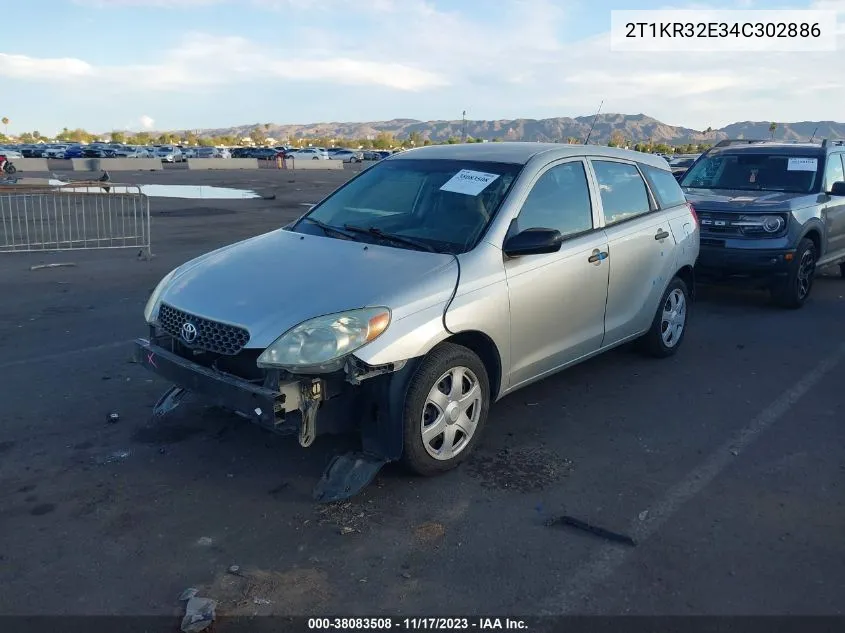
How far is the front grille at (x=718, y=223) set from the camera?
860cm

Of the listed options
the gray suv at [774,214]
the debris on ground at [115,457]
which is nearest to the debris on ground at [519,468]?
the debris on ground at [115,457]

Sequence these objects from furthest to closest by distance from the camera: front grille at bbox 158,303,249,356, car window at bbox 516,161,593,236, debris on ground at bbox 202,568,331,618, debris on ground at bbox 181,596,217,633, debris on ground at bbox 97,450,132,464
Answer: car window at bbox 516,161,593,236
debris on ground at bbox 97,450,132,464
front grille at bbox 158,303,249,356
debris on ground at bbox 202,568,331,618
debris on ground at bbox 181,596,217,633

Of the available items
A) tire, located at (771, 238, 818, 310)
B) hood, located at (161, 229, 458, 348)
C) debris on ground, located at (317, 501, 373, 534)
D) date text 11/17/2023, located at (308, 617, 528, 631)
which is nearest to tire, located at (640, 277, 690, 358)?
tire, located at (771, 238, 818, 310)

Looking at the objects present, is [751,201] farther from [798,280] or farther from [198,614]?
[198,614]

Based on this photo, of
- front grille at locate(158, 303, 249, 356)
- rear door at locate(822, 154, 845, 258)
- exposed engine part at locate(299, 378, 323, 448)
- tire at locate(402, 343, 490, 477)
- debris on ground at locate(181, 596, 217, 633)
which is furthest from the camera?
rear door at locate(822, 154, 845, 258)

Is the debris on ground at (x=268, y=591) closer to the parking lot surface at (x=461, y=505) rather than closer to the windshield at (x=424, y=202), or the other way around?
the parking lot surface at (x=461, y=505)

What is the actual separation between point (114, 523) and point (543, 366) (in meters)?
2.79

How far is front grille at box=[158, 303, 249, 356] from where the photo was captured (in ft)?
12.7

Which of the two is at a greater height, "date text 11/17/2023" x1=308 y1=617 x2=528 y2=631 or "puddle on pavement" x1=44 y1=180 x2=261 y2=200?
"puddle on pavement" x1=44 y1=180 x2=261 y2=200

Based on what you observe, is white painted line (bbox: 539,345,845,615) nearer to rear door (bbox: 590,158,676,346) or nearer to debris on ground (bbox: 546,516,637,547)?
debris on ground (bbox: 546,516,637,547)

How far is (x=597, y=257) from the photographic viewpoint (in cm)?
526

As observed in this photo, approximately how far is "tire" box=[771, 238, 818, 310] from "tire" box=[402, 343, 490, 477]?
5.66 m

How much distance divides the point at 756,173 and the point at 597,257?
550cm

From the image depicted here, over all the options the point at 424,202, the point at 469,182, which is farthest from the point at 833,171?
the point at 424,202
